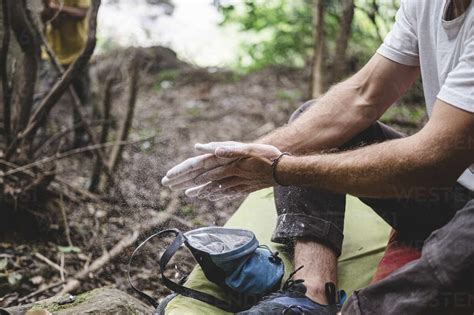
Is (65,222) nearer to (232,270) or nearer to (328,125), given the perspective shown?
(232,270)

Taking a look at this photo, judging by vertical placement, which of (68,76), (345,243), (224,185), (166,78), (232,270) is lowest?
(166,78)

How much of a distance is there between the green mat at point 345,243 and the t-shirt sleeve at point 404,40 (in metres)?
0.64

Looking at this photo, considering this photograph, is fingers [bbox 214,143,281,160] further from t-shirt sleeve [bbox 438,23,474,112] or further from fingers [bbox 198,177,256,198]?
t-shirt sleeve [bbox 438,23,474,112]

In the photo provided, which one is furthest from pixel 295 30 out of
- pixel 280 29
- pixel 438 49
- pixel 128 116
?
pixel 438 49

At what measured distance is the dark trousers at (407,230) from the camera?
1.35 m

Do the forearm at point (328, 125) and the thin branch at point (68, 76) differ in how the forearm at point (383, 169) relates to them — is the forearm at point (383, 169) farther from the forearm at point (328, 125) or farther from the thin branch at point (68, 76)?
the thin branch at point (68, 76)

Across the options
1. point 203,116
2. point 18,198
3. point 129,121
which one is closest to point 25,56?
point 18,198

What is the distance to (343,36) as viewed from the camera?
435 cm

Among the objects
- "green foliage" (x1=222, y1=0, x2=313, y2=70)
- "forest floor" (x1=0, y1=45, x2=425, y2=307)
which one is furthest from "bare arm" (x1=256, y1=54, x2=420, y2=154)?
"green foliage" (x1=222, y1=0, x2=313, y2=70)

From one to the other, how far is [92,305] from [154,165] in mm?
2344

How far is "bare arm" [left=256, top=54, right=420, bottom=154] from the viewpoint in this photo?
2.11 meters

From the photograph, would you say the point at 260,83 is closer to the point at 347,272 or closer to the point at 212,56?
the point at 212,56

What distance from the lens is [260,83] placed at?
21.5 feet

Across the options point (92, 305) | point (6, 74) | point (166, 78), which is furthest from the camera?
point (166, 78)
